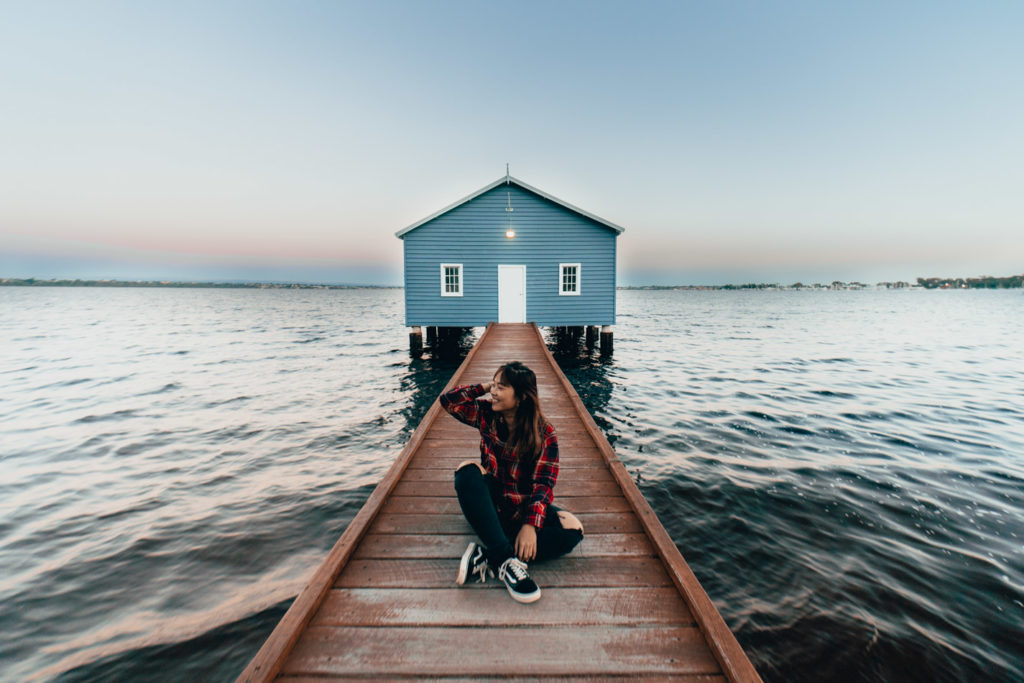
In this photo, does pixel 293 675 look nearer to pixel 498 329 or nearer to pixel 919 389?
pixel 498 329

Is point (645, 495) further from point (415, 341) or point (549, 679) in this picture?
point (415, 341)

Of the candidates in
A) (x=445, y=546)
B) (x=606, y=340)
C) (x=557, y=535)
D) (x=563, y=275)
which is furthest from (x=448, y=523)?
(x=606, y=340)

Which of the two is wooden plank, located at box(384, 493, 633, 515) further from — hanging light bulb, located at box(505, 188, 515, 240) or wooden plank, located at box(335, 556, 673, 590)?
hanging light bulb, located at box(505, 188, 515, 240)

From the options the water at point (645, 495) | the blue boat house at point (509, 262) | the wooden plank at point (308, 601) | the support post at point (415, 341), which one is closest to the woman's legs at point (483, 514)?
the wooden plank at point (308, 601)

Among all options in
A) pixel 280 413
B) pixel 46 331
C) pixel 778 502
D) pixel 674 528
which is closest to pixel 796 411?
pixel 778 502

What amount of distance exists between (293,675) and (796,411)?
12.0 meters

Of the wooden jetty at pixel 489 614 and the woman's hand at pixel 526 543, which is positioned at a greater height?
the woman's hand at pixel 526 543

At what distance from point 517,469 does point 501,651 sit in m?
1.08

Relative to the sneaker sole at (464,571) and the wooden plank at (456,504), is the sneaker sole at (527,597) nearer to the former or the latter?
the sneaker sole at (464,571)

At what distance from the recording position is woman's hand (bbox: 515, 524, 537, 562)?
2725 mm

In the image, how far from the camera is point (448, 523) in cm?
352

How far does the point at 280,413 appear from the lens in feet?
35.4

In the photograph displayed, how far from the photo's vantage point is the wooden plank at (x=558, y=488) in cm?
407

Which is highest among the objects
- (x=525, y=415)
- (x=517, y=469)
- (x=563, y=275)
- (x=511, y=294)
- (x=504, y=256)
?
(x=504, y=256)
